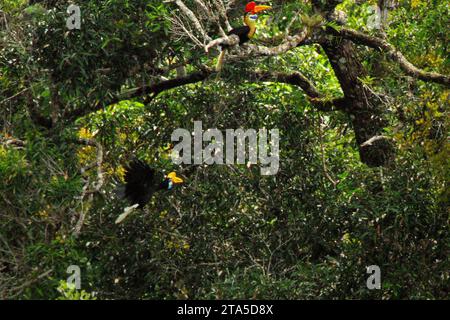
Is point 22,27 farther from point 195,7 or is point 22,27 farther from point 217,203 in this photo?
point 217,203

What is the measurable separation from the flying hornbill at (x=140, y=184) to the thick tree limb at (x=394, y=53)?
2.33 metres

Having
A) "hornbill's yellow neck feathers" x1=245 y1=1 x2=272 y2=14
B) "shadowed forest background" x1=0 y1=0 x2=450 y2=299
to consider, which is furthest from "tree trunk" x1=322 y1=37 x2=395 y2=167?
"hornbill's yellow neck feathers" x1=245 y1=1 x2=272 y2=14

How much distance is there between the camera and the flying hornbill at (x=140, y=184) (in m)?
8.50

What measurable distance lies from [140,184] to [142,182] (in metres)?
0.03

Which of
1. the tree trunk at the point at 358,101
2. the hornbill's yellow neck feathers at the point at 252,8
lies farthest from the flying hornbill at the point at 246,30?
the tree trunk at the point at 358,101

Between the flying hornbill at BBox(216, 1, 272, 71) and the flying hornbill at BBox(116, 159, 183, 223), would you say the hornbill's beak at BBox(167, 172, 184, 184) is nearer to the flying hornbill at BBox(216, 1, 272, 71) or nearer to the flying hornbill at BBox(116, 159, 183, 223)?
the flying hornbill at BBox(116, 159, 183, 223)

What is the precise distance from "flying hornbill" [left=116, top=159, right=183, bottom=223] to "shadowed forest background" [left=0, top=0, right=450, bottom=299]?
0.71ft

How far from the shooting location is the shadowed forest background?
8.14 meters

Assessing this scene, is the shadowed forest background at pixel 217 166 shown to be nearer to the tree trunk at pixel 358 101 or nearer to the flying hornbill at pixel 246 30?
the tree trunk at pixel 358 101

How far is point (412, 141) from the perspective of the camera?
27.4 ft

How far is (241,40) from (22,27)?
1.91m
